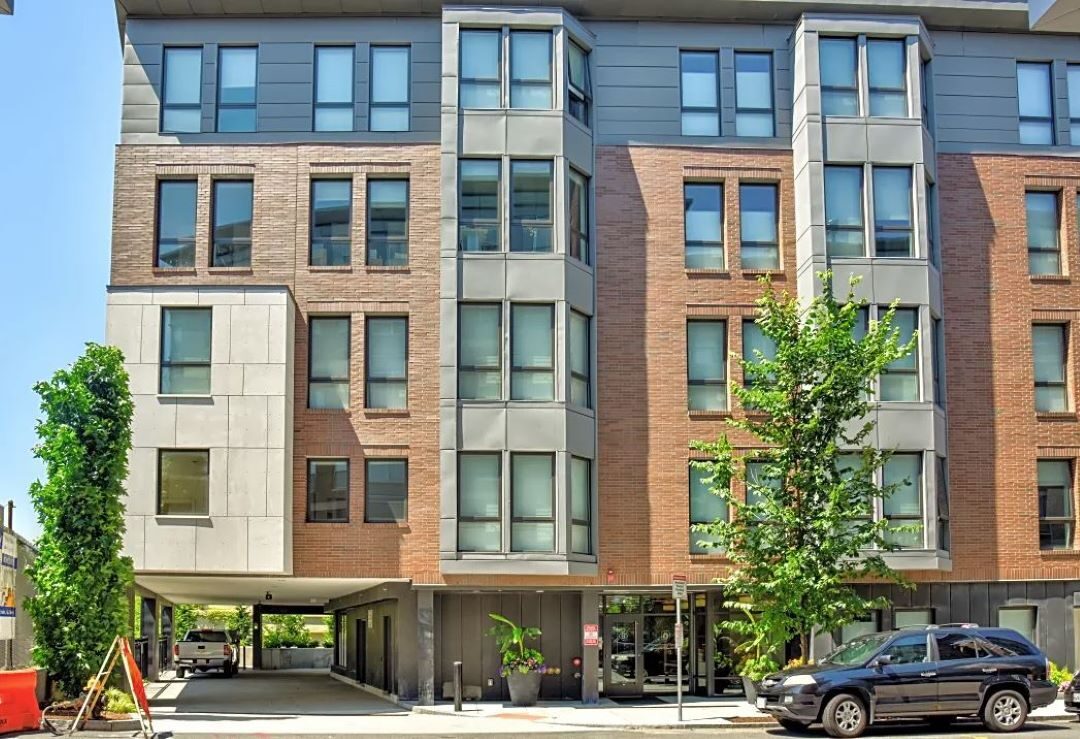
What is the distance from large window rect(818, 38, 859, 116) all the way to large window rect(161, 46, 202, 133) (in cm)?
1429

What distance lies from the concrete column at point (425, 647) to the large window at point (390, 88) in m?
10.7

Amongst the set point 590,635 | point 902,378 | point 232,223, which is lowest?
point 590,635

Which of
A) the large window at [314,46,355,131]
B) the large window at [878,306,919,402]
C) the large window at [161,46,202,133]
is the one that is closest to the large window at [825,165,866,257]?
the large window at [878,306,919,402]

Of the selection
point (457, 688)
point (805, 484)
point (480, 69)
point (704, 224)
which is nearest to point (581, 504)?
point (457, 688)

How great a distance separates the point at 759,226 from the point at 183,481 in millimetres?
14237

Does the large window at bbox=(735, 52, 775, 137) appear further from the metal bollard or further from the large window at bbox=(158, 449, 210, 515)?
the large window at bbox=(158, 449, 210, 515)

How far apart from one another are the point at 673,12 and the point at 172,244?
Answer: 12.7 meters

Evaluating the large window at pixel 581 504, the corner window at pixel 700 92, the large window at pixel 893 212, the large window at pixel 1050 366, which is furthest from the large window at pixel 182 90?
the large window at pixel 1050 366

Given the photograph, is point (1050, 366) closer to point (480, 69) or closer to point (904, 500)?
point (904, 500)

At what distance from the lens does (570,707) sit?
29.4m

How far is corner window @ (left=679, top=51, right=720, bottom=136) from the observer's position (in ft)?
105

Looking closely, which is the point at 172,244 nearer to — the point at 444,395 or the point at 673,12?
the point at 444,395

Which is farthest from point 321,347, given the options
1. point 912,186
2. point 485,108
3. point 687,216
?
point 912,186

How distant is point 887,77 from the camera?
31594 millimetres
